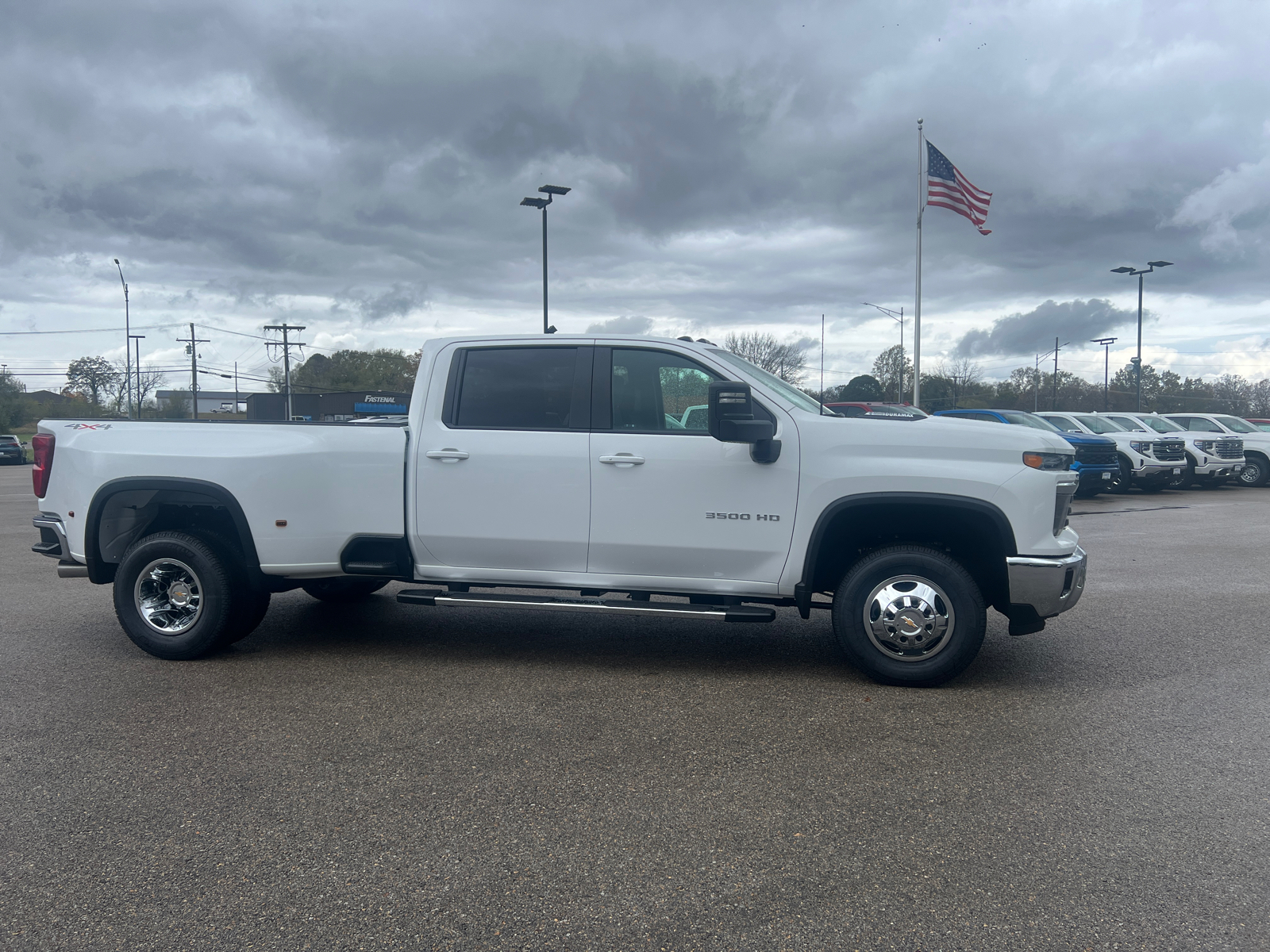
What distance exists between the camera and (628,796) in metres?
3.81

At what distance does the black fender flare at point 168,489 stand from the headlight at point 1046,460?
4.54 metres

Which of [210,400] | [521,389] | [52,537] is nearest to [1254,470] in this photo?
[521,389]

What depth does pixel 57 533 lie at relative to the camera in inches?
241

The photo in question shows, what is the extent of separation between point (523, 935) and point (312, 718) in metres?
2.35

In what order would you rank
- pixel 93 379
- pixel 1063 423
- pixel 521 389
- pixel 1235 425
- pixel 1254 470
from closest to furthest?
pixel 521 389 < pixel 1063 423 < pixel 1254 470 < pixel 1235 425 < pixel 93 379

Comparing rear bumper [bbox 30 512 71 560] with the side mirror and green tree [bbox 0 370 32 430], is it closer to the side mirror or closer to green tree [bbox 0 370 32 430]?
the side mirror

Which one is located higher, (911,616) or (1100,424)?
(1100,424)

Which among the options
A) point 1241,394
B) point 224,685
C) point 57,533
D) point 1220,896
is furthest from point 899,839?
point 1241,394

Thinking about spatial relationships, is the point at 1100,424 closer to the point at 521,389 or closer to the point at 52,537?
the point at 521,389

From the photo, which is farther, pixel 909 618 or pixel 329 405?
pixel 329 405

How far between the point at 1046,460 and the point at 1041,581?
0.65m

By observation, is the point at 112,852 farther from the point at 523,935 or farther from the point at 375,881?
the point at 523,935

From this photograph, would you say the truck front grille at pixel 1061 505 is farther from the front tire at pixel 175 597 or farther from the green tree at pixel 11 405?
the green tree at pixel 11 405

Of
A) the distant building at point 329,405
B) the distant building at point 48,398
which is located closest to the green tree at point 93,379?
the distant building at point 48,398
